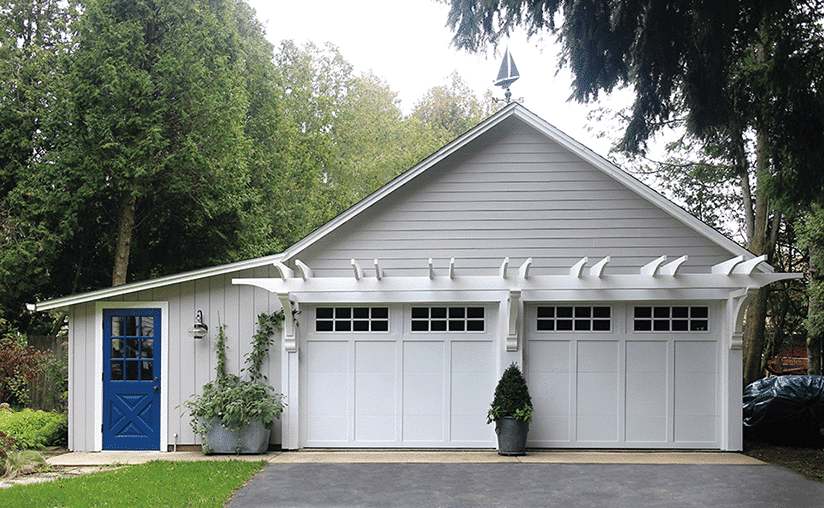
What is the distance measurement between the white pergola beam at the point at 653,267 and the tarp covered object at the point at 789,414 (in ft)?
10.1

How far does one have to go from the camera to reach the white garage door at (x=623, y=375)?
9391 millimetres

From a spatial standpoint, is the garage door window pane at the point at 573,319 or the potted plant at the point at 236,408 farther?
the garage door window pane at the point at 573,319

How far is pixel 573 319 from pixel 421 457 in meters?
2.80

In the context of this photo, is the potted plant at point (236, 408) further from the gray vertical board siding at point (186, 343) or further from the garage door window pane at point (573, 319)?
the garage door window pane at point (573, 319)

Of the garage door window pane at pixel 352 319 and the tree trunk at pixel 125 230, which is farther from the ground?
the tree trunk at pixel 125 230

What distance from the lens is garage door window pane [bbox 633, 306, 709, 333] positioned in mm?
9500

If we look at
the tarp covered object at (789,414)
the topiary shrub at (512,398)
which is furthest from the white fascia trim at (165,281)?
the tarp covered object at (789,414)

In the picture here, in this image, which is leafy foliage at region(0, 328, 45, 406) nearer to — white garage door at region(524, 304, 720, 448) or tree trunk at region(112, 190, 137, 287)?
tree trunk at region(112, 190, 137, 287)

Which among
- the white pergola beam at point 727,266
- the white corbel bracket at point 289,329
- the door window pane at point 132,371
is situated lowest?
the door window pane at point 132,371

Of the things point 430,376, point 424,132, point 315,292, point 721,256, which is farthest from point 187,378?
point 424,132

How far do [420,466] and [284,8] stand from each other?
28.6 metres

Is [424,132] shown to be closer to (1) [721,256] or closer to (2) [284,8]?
(2) [284,8]

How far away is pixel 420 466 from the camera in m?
8.29

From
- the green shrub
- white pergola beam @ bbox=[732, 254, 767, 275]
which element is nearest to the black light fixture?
the green shrub
